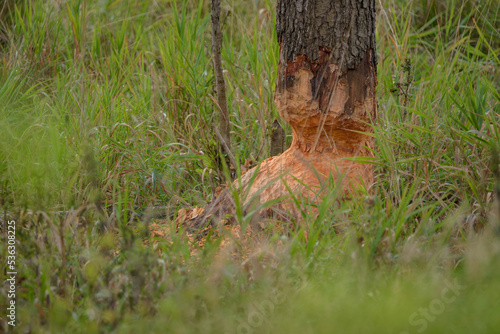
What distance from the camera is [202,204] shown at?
2604 mm

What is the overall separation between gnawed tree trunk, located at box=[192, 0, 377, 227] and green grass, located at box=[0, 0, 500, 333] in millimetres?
138

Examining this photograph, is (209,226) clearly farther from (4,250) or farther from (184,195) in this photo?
(4,250)

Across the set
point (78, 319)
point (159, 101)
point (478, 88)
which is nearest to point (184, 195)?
point (159, 101)

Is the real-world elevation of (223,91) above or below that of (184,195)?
above

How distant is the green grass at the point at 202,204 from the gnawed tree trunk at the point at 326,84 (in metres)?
0.14

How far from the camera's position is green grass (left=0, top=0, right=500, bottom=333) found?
4.71ft

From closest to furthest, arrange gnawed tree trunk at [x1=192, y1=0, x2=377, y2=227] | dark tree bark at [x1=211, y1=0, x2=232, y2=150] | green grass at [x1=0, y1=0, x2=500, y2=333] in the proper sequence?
green grass at [x1=0, y1=0, x2=500, y2=333]
gnawed tree trunk at [x1=192, y1=0, x2=377, y2=227]
dark tree bark at [x1=211, y1=0, x2=232, y2=150]

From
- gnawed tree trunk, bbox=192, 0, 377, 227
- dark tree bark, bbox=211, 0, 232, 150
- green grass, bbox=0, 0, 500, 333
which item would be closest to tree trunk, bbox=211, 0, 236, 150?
dark tree bark, bbox=211, 0, 232, 150

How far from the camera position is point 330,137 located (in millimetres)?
2410

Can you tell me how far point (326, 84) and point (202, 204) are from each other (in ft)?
3.02

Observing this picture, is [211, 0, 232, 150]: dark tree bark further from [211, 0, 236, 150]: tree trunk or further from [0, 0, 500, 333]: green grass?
[0, 0, 500, 333]: green grass

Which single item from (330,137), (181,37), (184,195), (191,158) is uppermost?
(181,37)

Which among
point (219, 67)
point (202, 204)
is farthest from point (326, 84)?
point (202, 204)

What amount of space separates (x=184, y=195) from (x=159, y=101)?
3.17 ft
